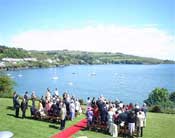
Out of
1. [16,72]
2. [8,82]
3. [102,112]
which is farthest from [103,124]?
[16,72]

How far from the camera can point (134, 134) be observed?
1454cm

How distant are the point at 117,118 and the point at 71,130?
2216 millimetres

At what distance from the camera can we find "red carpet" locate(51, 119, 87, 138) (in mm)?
13685

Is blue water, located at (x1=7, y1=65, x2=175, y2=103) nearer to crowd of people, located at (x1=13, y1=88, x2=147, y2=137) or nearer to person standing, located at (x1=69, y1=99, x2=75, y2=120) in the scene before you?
person standing, located at (x1=69, y1=99, x2=75, y2=120)

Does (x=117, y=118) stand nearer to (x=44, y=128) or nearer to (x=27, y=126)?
(x=44, y=128)

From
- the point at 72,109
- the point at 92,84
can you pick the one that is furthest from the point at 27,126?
the point at 92,84

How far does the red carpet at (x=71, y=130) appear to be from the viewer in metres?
13.7

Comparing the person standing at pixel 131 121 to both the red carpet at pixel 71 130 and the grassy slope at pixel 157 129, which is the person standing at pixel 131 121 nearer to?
the grassy slope at pixel 157 129

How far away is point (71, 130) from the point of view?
1456 centimetres

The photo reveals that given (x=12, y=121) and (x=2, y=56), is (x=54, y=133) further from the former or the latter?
(x=2, y=56)

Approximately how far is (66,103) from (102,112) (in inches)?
88.6

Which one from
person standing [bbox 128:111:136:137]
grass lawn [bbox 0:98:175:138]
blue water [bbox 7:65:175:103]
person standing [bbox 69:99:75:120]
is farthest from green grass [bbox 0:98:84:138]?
blue water [bbox 7:65:175:103]

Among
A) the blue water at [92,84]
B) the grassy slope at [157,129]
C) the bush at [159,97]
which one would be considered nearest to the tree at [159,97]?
the bush at [159,97]

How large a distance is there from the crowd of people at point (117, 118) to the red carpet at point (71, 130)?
0.56 m
